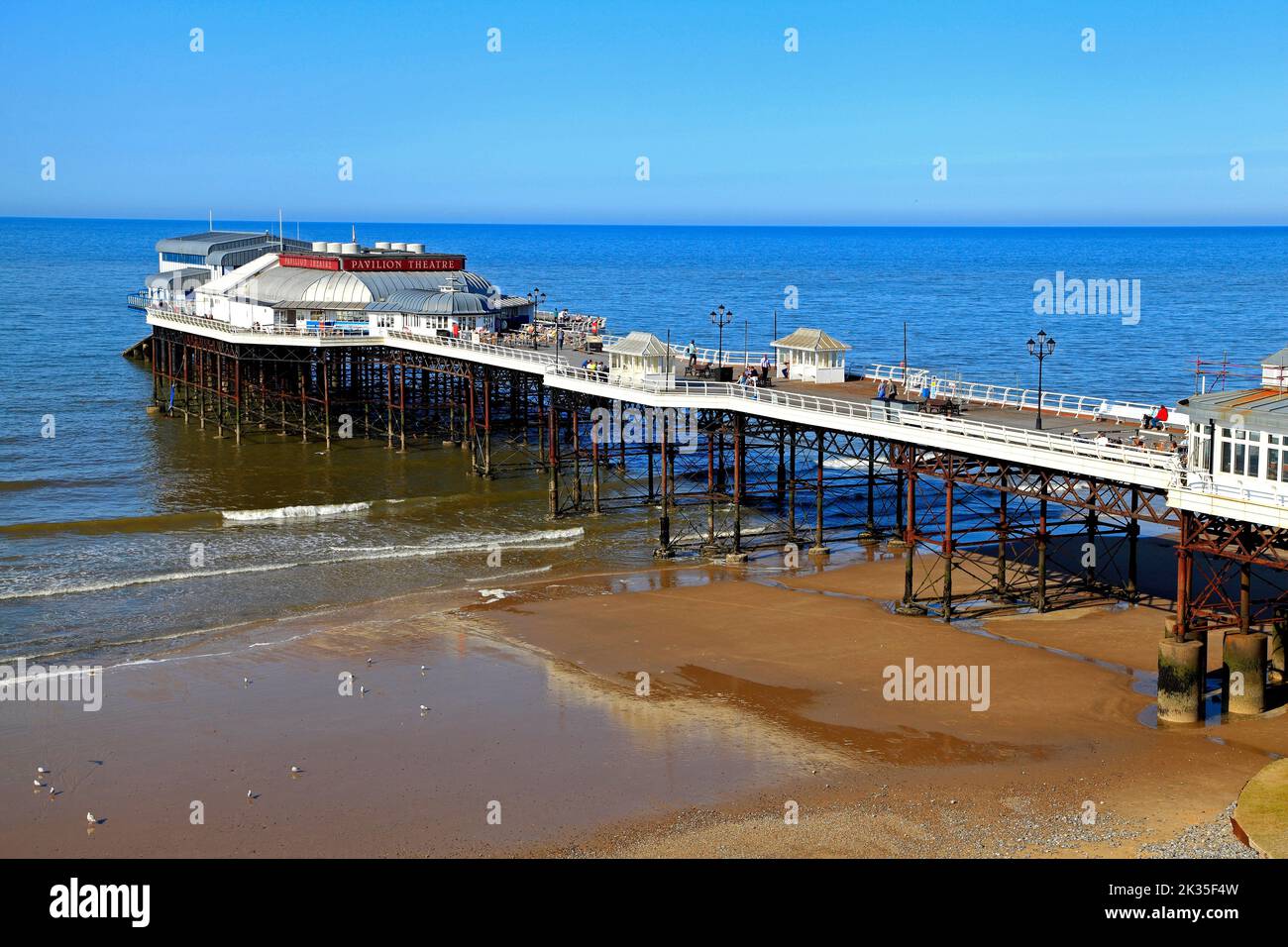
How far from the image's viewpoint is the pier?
31.2 meters

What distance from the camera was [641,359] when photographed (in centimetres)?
5009

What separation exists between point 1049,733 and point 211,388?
57747mm

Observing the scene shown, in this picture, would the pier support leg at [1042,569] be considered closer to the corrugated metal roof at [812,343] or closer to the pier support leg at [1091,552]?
the pier support leg at [1091,552]

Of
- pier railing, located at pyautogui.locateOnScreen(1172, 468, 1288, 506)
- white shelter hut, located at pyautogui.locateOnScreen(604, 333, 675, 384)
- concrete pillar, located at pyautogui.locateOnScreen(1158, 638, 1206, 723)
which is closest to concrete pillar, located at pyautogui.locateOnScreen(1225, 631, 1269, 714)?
concrete pillar, located at pyautogui.locateOnScreen(1158, 638, 1206, 723)

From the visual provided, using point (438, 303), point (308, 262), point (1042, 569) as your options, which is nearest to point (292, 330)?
point (438, 303)

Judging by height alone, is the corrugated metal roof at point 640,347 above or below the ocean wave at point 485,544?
above

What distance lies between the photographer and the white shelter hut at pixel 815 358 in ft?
165

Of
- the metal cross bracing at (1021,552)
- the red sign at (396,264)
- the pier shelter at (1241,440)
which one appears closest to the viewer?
the pier shelter at (1241,440)

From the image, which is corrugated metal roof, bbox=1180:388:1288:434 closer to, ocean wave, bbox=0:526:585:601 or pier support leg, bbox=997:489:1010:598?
pier support leg, bbox=997:489:1010:598

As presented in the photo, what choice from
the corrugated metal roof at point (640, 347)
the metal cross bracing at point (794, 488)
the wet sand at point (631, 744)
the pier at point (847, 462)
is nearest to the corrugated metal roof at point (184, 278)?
the pier at point (847, 462)

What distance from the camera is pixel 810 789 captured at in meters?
27.6

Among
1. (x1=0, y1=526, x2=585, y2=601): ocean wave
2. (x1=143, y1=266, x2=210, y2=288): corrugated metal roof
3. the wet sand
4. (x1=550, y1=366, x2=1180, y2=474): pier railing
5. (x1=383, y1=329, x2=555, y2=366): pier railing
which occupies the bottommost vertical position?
the wet sand

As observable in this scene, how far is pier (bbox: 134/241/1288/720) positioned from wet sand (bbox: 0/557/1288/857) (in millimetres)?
2733

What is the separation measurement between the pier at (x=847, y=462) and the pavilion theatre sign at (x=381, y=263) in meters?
4.59
